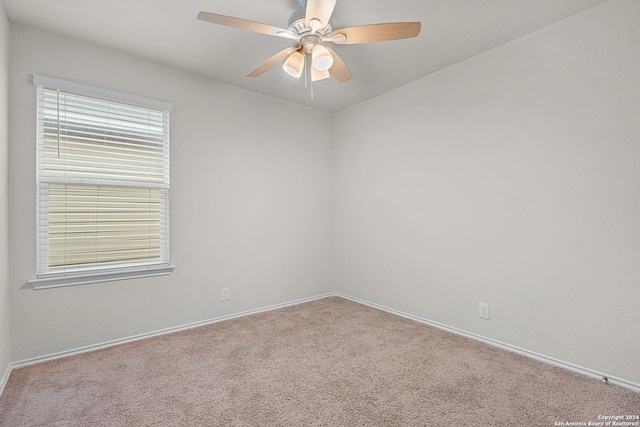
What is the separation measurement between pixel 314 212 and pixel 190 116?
5.82 ft

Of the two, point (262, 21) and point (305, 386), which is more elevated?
point (262, 21)

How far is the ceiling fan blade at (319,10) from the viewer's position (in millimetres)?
1589

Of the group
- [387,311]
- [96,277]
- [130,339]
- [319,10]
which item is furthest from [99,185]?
[387,311]

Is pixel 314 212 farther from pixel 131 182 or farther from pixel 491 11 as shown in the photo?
pixel 491 11

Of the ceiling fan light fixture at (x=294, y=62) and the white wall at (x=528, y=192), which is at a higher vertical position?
the ceiling fan light fixture at (x=294, y=62)

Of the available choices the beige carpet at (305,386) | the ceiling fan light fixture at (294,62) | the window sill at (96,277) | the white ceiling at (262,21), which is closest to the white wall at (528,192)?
the white ceiling at (262,21)

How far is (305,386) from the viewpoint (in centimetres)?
198

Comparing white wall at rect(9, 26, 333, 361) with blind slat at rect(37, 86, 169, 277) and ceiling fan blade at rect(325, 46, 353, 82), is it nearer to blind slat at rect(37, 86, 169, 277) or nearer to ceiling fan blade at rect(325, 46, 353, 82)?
blind slat at rect(37, 86, 169, 277)

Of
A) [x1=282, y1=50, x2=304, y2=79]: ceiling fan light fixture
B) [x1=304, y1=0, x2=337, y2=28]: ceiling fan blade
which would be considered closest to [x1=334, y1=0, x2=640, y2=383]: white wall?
[x1=282, y1=50, x2=304, y2=79]: ceiling fan light fixture

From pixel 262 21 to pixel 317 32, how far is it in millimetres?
513

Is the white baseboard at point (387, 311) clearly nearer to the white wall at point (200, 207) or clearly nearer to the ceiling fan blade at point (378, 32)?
the white wall at point (200, 207)

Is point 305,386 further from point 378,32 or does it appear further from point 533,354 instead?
point 378,32

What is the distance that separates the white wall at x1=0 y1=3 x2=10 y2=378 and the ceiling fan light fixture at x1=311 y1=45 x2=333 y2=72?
6.50 feet

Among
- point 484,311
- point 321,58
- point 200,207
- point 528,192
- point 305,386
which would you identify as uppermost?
point 321,58
